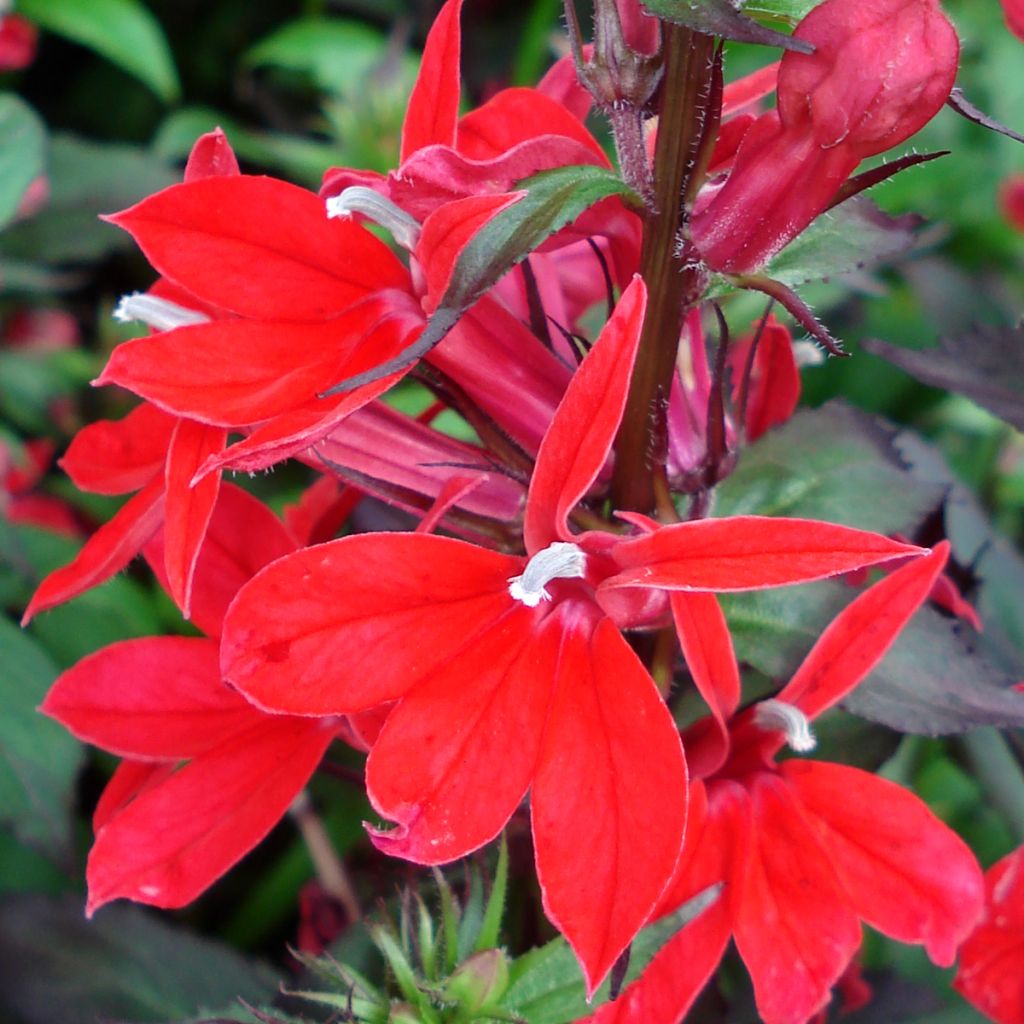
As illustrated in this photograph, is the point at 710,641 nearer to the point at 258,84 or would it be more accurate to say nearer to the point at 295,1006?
the point at 295,1006

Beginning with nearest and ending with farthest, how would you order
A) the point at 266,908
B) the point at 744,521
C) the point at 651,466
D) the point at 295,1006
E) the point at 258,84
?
the point at 744,521
the point at 651,466
the point at 295,1006
the point at 266,908
the point at 258,84

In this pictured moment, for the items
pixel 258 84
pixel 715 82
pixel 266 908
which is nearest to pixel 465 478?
pixel 715 82

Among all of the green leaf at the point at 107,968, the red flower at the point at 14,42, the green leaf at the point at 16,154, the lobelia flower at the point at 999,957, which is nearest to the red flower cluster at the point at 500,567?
the lobelia flower at the point at 999,957

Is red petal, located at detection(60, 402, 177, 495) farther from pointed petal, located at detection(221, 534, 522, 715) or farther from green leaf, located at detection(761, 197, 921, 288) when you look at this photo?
green leaf, located at detection(761, 197, 921, 288)

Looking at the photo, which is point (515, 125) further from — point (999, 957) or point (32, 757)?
point (32, 757)

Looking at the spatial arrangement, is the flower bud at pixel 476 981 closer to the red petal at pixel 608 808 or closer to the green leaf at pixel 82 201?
the red petal at pixel 608 808

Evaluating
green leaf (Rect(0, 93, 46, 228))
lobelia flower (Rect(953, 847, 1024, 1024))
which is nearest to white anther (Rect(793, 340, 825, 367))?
lobelia flower (Rect(953, 847, 1024, 1024))
